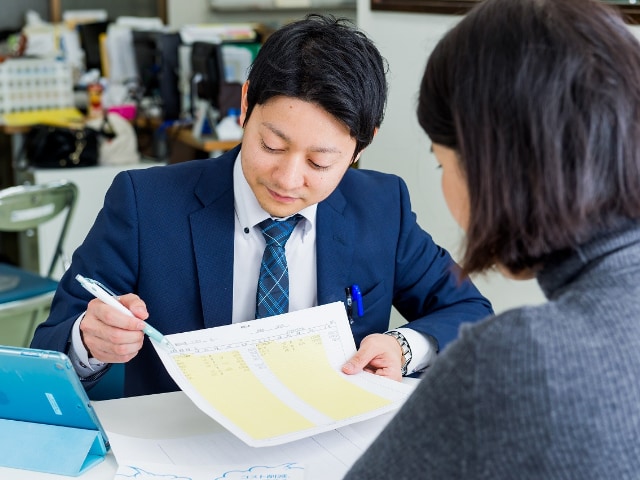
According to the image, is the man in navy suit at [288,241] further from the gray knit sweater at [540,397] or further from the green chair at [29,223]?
the green chair at [29,223]

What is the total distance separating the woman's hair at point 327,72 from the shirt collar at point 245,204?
0.46 feet

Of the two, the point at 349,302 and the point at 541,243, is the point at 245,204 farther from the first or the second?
the point at 541,243

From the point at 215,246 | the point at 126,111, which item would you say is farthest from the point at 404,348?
the point at 126,111

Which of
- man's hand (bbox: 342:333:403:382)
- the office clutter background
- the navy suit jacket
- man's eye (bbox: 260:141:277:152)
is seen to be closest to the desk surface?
the navy suit jacket

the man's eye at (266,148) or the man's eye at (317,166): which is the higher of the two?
the man's eye at (266,148)

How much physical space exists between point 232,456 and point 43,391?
0.89 feet

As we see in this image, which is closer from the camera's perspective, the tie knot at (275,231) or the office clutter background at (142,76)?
the tie knot at (275,231)

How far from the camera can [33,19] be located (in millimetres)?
6098

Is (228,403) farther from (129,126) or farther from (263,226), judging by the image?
(129,126)

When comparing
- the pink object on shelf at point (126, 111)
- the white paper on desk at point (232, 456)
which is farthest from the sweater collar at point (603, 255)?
the pink object on shelf at point (126, 111)

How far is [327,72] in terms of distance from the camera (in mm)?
1394

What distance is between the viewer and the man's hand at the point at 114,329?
48.1 inches

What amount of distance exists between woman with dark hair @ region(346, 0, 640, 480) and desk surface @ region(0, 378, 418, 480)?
0.49 metres

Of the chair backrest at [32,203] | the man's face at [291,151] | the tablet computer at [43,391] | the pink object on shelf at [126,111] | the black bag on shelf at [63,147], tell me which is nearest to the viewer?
the tablet computer at [43,391]
